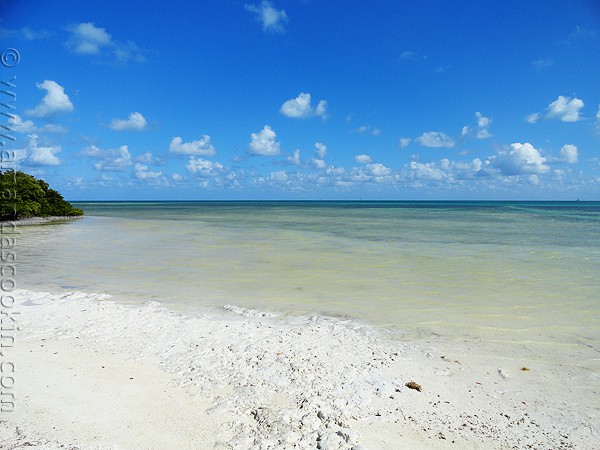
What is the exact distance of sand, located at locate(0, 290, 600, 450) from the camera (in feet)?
12.6

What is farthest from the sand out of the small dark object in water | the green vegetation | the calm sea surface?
the green vegetation

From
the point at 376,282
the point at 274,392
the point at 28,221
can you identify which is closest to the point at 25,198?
the point at 28,221

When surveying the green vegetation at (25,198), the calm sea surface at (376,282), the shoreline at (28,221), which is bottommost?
the calm sea surface at (376,282)

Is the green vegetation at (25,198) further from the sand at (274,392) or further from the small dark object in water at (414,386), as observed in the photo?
the small dark object in water at (414,386)

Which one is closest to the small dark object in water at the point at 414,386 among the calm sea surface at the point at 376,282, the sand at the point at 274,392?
the sand at the point at 274,392

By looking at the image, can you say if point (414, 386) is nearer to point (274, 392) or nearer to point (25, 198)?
point (274, 392)

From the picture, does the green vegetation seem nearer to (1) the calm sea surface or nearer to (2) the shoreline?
(2) the shoreline

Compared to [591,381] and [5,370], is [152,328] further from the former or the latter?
[591,381]

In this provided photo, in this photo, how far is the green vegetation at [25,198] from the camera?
32.3 metres

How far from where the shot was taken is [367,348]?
20.0ft

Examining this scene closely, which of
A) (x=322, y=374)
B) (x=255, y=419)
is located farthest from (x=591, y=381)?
(x=255, y=419)

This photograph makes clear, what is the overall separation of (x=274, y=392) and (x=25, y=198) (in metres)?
40.1

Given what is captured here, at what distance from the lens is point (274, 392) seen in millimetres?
4660

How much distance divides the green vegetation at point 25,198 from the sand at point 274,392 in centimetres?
3151
